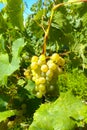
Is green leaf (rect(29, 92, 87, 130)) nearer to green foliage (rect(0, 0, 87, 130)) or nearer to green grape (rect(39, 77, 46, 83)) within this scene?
green foliage (rect(0, 0, 87, 130))

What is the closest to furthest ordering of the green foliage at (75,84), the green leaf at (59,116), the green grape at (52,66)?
the green leaf at (59,116)
the green grape at (52,66)
the green foliage at (75,84)

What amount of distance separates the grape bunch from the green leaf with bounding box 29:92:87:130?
0.12m

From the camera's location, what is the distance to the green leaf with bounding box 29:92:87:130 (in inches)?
41.8

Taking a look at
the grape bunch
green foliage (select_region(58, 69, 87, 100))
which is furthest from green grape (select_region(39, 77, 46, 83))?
green foliage (select_region(58, 69, 87, 100))

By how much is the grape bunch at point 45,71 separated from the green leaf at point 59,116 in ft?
0.40

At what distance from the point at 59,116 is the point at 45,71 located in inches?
8.0

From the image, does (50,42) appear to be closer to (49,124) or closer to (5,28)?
(5,28)

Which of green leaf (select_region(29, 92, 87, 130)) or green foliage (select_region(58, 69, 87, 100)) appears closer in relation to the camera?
green leaf (select_region(29, 92, 87, 130))

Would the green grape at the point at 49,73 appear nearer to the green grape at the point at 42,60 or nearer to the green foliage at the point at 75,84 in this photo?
the green grape at the point at 42,60

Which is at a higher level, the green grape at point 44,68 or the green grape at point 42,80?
the green grape at point 44,68

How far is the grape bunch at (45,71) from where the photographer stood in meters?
1.23

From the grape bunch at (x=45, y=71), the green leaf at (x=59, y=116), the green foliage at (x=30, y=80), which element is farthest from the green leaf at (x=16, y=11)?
the green leaf at (x=59, y=116)

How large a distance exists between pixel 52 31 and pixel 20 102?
0.33 metres

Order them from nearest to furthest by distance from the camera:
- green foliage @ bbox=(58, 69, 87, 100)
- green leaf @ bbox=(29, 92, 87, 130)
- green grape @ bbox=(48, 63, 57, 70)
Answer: green leaf @ bbox=(29, 92, 87, 130)
green grape @ bbox=(48, 63, 57, 70)
green foliage @ bbox=(58, 69, 87, 100)
